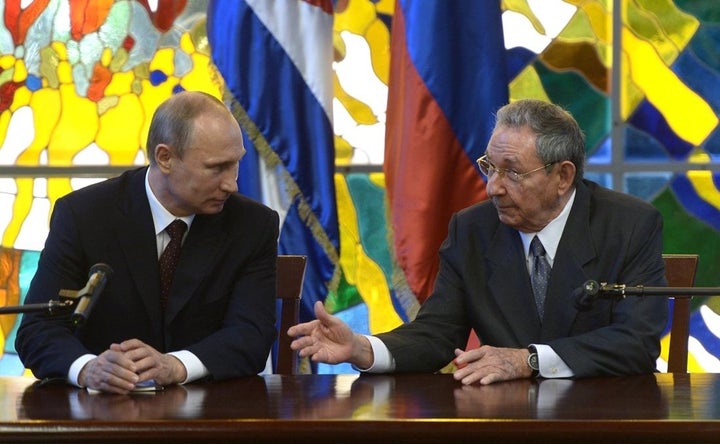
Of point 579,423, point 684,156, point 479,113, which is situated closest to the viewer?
point 579,423

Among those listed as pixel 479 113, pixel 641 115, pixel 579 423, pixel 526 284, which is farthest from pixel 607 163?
pixel 579 423

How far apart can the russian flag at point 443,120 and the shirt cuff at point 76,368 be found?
5.99 ft

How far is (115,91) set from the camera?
5246 millimetres

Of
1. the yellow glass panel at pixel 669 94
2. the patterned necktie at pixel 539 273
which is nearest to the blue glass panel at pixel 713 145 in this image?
the yellow glass panel at pixel 669 94

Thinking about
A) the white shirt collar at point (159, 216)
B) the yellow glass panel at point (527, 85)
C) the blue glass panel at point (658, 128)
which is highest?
the yellow glass panel at point (527, 85)

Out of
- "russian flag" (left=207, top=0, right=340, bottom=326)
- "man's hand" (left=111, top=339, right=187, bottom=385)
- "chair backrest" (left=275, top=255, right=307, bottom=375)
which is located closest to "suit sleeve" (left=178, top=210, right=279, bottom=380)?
"man's hand" (left=111, top=339, right=187, bottom=385)

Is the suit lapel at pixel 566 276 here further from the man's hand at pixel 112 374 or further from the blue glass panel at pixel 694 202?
the blue glass panel at pixel 694 202

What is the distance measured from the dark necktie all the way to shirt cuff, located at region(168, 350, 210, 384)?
357mm

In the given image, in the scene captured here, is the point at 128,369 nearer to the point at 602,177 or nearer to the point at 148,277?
the point at 148,277

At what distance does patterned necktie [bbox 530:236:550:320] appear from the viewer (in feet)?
11.1

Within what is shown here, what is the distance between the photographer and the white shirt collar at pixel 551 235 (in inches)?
134

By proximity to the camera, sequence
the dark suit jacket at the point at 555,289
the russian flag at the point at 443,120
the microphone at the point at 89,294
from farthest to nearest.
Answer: the russian flag at the point at 443,120 → the dark suit jacket at the point at 555,289 → the microphone at the point at 89,294

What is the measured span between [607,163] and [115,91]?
221 cm

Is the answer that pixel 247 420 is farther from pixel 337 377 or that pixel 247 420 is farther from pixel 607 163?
pixel 607 163
